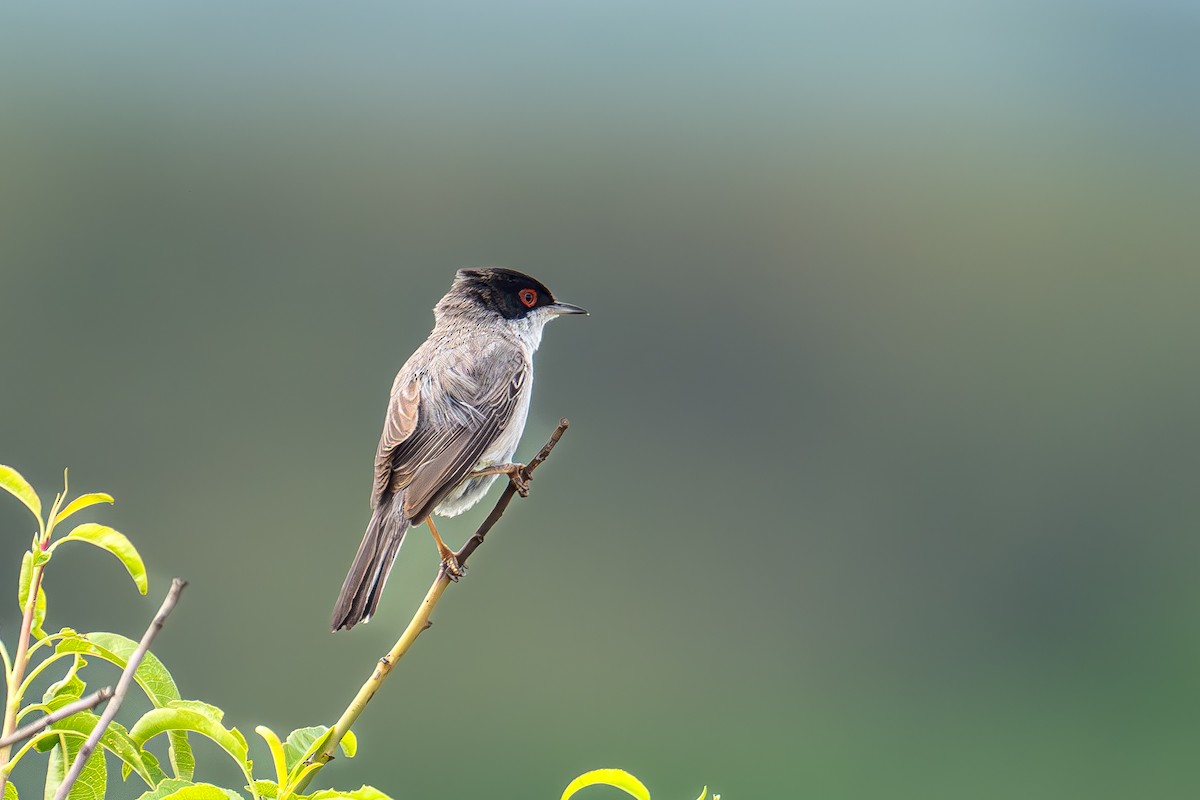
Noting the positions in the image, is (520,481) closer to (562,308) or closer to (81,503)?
(81,503)

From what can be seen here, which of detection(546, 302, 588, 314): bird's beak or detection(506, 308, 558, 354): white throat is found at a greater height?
detection(546, 302, 588, 314): bird's beak

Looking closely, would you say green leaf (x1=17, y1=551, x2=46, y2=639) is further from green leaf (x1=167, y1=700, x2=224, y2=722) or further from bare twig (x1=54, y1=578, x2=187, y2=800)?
bare twig (x1=54, y1=578, x2=187, y2=800)

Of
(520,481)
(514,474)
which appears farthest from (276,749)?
(520,481)

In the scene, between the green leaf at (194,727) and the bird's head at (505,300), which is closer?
the green leaf at (194,727)

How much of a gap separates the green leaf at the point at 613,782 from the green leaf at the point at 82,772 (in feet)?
2.09

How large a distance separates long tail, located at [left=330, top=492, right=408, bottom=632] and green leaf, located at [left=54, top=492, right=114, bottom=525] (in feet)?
4.39

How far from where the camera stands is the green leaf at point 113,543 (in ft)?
5.95

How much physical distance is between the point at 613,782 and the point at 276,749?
0.46m

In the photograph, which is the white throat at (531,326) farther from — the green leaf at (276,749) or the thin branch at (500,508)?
the green leaf at (276,749)

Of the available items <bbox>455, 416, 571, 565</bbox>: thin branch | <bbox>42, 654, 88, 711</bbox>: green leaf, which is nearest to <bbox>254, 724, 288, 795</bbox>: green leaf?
<bbox>42, 654, 88, 711</bbox>: green leaf

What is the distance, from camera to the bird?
3824mm

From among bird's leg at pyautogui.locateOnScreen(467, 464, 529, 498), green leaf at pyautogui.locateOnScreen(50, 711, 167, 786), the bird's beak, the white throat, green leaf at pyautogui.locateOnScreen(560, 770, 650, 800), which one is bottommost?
green leaf at pyautogui.locateOnScreen(50, 711, 167, 786)

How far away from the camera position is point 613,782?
1745 mm

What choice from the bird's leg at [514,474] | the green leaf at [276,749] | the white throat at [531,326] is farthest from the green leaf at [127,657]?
the white throat at [531,326]
